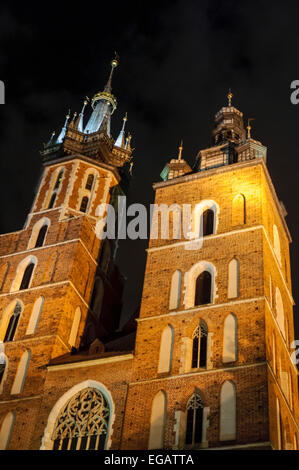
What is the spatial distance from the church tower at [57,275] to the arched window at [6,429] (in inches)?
1.6

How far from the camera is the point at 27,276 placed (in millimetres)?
29297

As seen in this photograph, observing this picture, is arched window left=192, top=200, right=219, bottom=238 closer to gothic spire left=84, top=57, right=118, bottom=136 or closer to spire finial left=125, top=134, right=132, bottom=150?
spire finial left=125, top=134, right=132, bottom=150

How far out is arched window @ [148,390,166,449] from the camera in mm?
20406

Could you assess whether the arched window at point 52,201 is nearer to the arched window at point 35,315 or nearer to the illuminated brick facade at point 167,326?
the illuminated brick facade at point 167,326

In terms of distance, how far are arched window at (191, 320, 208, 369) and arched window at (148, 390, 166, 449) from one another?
1491 millimetres

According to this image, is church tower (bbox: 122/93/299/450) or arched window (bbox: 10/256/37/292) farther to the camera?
arched window (bbox: 10/256/37/292)

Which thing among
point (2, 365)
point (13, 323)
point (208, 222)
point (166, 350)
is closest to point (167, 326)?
point (166, 350)

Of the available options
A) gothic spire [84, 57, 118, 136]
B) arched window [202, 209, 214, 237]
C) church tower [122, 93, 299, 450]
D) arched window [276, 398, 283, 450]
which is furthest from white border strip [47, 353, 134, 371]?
gothic spire [84, 57, 118, 136]

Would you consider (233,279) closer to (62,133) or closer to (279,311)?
(279,311)

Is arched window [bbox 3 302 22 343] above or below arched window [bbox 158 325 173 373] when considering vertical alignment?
above

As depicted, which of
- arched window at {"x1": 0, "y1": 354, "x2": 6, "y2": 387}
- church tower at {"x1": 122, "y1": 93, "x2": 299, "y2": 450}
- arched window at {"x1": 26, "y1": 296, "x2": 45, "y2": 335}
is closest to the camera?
church tower at {"x1": 122, "y1": 93, "x2": 299, "y2": 450}

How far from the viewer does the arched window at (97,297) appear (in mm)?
30516

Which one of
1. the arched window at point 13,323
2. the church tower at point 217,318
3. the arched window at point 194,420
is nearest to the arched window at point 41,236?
the arched window at point 13,323

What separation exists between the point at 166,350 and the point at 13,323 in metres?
7.61
